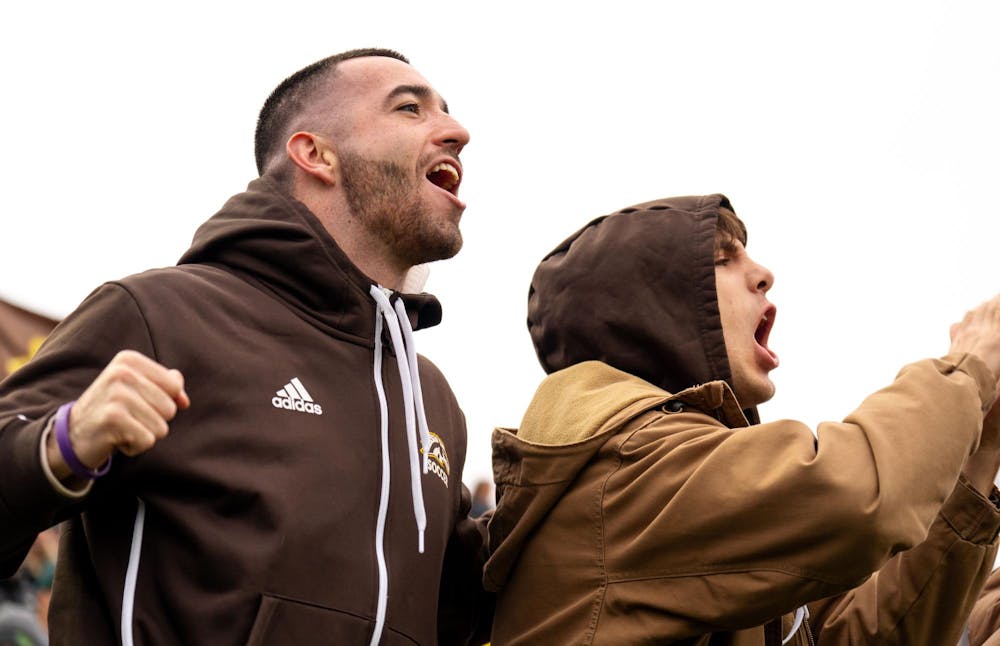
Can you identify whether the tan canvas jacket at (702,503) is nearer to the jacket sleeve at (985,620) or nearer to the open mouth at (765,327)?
the open mouth at (765,327)

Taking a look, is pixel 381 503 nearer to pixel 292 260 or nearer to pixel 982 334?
pixel 292 260

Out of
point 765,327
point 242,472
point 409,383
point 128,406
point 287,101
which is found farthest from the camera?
point 287,101

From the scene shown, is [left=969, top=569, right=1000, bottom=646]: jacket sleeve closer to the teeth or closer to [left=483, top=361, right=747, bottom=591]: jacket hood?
[left=483, top=361, right=747, bottom=591]: jacket hood

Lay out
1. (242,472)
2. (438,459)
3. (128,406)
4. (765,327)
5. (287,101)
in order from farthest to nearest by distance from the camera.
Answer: (287,101) → (765,327) → (438,459) → (242,472) → (128,406)

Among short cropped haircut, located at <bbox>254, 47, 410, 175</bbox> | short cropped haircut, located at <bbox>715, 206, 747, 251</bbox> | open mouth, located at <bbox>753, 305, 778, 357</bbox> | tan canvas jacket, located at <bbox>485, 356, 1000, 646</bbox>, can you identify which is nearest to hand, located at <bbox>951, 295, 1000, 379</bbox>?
tan canvas jacket, located at <bbox>485, 356, 1000, 646</bbox>

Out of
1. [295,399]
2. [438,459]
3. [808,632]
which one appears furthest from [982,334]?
[295,399]

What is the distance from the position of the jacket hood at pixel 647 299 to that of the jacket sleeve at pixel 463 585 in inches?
20.5

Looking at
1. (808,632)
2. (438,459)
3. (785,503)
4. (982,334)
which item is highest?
(982,334)

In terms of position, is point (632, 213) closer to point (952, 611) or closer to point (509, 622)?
point (509, 622)

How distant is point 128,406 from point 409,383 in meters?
1.12

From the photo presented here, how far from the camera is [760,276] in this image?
348 cm

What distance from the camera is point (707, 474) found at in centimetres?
280

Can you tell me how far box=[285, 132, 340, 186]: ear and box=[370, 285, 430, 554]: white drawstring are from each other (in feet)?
1.60

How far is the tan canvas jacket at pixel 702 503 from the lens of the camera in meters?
2.71
